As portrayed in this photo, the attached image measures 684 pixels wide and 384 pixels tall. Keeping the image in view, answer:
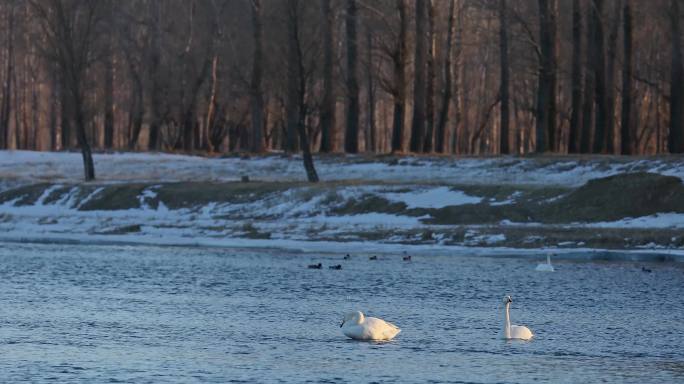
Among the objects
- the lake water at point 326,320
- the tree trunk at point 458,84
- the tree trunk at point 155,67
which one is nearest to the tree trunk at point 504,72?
the tree trunk at point 458,84

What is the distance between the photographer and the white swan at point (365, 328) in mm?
17734

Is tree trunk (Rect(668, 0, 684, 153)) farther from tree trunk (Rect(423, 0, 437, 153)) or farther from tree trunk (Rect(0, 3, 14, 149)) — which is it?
tree trunk (Rect(0, 3, 14, 149))

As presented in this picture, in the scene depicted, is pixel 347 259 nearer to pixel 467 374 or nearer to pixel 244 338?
pixel 244 338

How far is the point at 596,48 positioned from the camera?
52.2 metres

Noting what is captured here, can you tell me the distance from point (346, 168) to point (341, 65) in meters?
23.4

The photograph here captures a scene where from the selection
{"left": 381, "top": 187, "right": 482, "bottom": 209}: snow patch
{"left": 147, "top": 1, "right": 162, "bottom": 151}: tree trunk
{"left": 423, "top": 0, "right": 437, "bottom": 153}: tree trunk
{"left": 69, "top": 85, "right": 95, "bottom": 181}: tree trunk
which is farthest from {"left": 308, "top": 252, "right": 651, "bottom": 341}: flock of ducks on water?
{"left": 147, "top": 1, "right": 162, "bottom": 151}: tree trunk

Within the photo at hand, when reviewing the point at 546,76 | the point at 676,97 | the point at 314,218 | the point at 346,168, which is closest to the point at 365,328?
the point at 314,218

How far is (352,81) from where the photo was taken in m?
56.0

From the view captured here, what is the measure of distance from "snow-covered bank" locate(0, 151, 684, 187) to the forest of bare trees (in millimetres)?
2446

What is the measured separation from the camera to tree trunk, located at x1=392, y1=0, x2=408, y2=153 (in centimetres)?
5356

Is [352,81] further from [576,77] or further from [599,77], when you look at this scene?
[599,77]

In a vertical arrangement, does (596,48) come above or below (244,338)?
above

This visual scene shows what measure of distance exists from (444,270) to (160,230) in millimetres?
13739

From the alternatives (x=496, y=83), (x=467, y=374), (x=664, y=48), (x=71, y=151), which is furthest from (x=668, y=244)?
(x=496, y=83)
